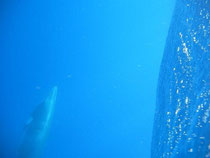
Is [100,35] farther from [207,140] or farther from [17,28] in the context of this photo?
[207,140]

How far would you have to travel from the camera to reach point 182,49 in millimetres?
2377

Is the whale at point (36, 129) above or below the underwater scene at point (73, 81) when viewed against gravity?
below

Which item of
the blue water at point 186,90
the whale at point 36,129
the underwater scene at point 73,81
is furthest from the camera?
the underwater scene at point 73,81

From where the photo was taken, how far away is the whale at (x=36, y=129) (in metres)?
7.91

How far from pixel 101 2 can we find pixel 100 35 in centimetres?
421

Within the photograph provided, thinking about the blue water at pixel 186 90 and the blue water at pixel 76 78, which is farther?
the blue water at pixel 76 78

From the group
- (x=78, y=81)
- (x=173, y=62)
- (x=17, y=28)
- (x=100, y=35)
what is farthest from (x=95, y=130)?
(x=173, y=62)

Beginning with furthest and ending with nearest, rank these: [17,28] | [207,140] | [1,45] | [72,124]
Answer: [72,124] < [1,45] < [17,28] < [207,140]

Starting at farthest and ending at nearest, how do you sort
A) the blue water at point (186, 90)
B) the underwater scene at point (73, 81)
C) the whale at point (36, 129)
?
the underwater scene at point (73, 81) < the whale at point (36, 129) < the blue water at point (186, 90)

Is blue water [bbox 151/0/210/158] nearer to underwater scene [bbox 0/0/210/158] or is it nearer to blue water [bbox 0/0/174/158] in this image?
underwater scene [bbox 0/0/210/158]

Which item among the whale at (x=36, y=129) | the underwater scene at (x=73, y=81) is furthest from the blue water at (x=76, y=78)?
the whale at (x=36, y=129)

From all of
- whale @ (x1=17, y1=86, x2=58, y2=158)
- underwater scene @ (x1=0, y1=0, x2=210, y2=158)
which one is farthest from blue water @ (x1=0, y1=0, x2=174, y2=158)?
whale @ (x1=17, y1=86, x2=58, y2=158)

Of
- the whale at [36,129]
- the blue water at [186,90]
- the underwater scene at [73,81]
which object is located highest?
the underwater scene at [73,81]

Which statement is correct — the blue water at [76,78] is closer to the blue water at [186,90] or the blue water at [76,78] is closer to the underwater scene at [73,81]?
the underwater scene at [73,81]
